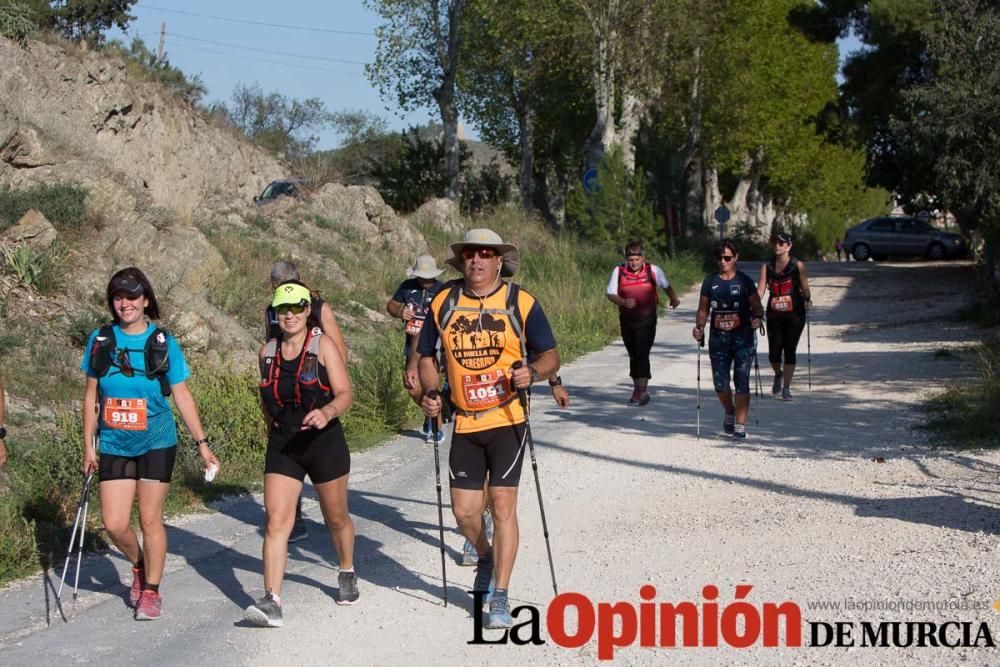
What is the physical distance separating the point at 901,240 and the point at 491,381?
44928mm

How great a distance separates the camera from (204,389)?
1149 centimetres

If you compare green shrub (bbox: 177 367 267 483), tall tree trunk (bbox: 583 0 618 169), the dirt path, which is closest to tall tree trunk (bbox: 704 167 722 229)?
tall tree trunk (bbox: 583 0 618 169)

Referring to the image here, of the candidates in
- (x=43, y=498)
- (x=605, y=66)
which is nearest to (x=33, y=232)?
(x=43, y=498)

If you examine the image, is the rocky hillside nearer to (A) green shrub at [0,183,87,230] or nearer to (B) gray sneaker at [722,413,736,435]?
(A) green shrub at [0,183,87,230]

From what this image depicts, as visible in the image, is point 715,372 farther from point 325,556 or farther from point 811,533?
point 325,556

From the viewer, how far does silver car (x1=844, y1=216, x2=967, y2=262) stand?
4691 centimetres

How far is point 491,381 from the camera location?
639 cm

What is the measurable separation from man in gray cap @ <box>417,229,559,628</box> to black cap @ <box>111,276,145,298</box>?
1599mm

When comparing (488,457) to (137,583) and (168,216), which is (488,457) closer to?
(137,583)

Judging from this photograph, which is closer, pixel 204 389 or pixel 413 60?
pixel 204 389

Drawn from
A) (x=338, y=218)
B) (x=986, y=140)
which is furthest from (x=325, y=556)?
(x=986, y=140)

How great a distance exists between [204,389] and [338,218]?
15934 millimetres

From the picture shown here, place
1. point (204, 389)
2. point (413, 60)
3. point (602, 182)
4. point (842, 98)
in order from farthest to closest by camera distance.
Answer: point (413, 60) → point (842, 98) → point (602, 182) → point (204, 389)

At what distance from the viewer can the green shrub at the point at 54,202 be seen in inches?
611
